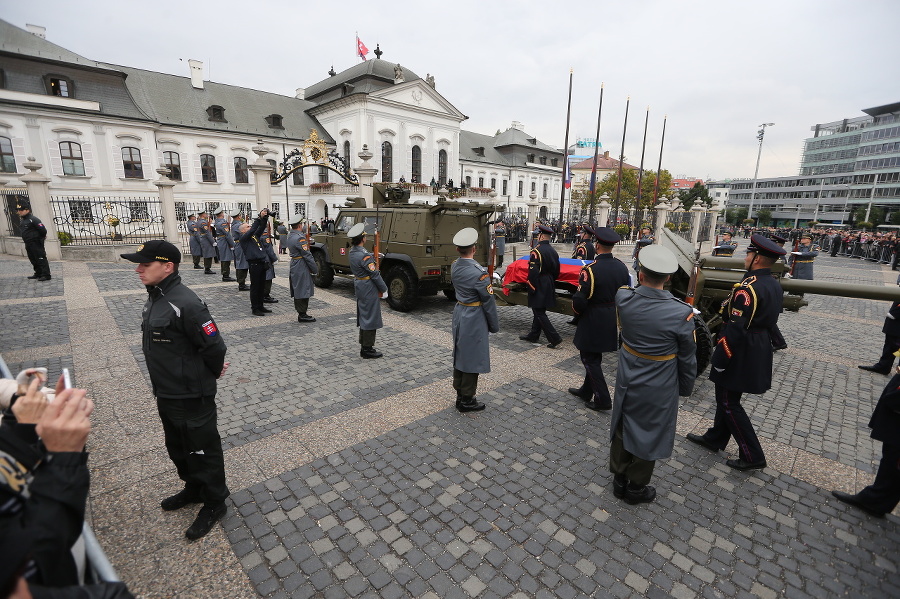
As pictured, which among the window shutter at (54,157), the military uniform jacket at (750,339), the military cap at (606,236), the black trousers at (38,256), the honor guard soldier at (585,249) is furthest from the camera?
the window shutter at (54,157)

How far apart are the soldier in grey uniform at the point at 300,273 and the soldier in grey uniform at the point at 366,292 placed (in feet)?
7.27

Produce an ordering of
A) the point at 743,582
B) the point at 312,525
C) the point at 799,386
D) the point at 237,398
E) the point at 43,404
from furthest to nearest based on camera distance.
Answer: the point at 799,386, the point at 237,398, the point at 312,525, the point at 743,582, the point at 43,404

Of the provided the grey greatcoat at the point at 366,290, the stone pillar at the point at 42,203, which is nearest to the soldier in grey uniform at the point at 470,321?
the grey greatcoat at the point at 366,290

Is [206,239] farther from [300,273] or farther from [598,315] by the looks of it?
[598,315]

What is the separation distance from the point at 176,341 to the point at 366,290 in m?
3.57

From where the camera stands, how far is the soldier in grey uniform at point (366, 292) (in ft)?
21.0

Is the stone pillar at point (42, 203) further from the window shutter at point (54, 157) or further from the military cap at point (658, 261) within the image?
the military cap at point (658, 261)

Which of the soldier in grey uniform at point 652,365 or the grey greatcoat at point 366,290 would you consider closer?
the soldier in grey uniform at point 652,365

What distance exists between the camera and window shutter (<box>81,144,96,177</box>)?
27.0m

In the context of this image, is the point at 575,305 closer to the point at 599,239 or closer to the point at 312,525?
the point at 599,239

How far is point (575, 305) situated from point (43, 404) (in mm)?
4593

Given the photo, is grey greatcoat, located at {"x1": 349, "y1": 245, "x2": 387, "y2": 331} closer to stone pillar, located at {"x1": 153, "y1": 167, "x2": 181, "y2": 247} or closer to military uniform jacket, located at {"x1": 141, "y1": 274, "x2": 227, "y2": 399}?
military uniform jacket, located at {"x1": 141, "y1": 274, "x2": 227, "y2": 399}

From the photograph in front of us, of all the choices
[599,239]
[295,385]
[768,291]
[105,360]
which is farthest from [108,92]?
[768,291]

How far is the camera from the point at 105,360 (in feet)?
19.6
